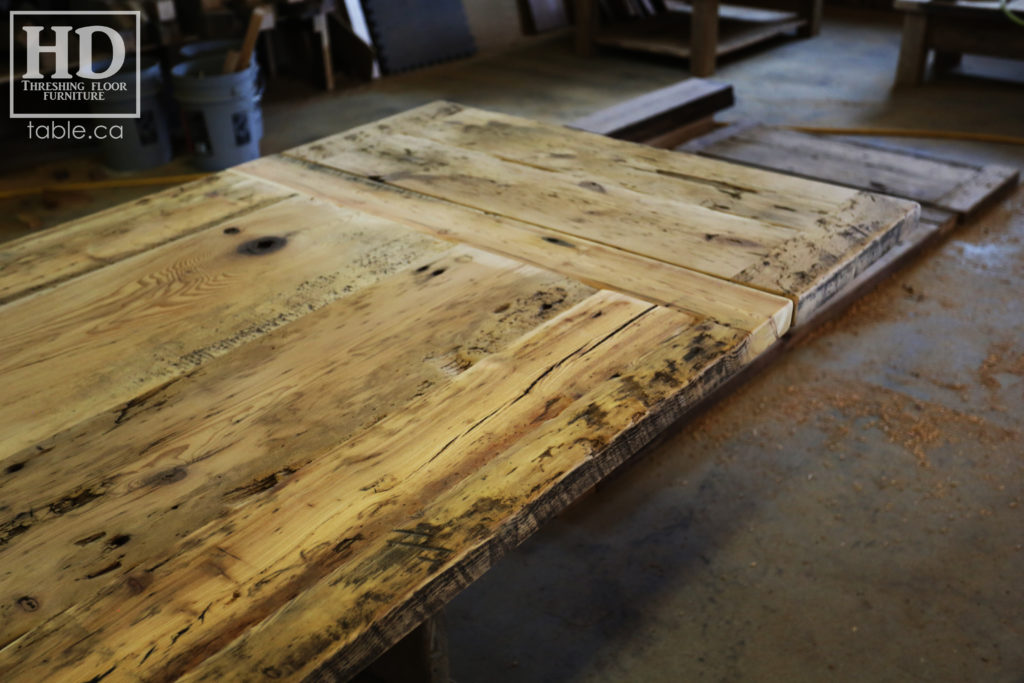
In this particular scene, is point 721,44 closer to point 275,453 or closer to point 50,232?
point 50,232

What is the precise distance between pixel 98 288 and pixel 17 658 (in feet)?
2.52

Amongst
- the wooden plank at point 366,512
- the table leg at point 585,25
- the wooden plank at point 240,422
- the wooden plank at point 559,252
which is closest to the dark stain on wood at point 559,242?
the wooden plank at point 559,252

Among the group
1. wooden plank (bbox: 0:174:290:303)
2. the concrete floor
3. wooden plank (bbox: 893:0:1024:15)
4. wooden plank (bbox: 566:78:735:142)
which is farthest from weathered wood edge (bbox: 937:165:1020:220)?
wooden plank (bbox: 0:174:290:303)

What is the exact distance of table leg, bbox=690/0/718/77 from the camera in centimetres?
471

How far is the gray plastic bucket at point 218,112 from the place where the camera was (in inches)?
142

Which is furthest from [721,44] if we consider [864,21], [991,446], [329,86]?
[991,446]

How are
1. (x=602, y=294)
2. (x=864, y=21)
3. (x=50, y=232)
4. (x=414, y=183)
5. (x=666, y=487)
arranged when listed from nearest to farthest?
(x=602, y=294)
(x=50, y=232)
(x=414, y=183)
(x=666, y=487)
(x=864, y=21)

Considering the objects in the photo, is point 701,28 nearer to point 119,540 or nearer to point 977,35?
point 977,35

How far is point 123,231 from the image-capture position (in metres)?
1.62

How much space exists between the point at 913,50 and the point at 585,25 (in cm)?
179

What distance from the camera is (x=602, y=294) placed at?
1.34 m

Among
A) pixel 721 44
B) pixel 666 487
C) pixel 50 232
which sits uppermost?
pixel 50 232

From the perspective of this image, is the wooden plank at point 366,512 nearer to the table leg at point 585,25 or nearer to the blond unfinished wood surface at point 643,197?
the blond unfinished wood surface at point 643,197

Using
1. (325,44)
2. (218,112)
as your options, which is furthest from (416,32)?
(218,112)
